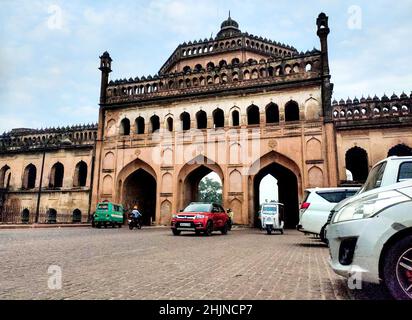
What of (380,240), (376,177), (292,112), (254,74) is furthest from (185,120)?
(380,240)

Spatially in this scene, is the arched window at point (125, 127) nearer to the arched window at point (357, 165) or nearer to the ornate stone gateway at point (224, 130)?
the ornate stone gateway at point (224, 130)

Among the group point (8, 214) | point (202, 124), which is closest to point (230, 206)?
point (202, 124)

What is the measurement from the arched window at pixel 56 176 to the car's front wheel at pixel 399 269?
32229mm

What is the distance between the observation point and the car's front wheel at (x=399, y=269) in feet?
9.43

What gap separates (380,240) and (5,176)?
38.9 meters

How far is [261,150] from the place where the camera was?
22266mm

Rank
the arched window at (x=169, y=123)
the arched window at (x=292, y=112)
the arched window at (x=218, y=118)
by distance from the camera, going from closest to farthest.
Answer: the arched window at (x=292, y=112) → the arched window at (x=218, y=118) → the arched window at (x=169, y=123)

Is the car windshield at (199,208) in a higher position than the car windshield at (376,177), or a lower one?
lower

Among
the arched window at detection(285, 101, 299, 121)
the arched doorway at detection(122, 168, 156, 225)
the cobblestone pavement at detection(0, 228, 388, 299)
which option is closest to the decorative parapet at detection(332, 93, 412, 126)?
the arched window at detection(285, 101, 299, 121)

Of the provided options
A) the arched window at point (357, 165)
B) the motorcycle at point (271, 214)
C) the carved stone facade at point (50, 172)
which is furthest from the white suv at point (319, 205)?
the carved stone facade at point (50, 172)

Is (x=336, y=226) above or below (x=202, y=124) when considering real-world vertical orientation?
below
